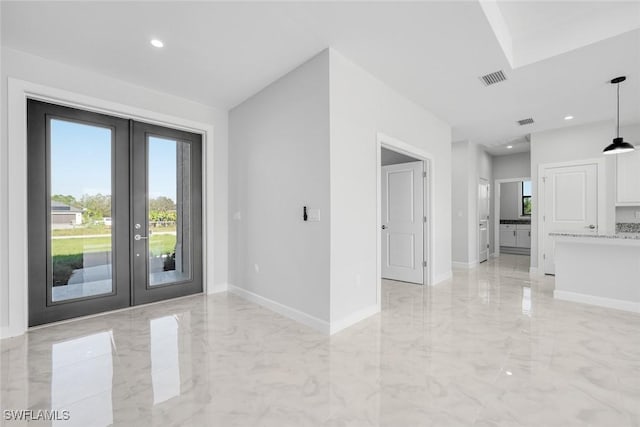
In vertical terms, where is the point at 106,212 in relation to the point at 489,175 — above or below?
below

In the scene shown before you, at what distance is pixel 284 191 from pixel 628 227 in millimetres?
5969

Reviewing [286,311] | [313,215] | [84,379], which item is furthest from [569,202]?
[84,379]

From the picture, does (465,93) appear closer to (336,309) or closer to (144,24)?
(336,309)

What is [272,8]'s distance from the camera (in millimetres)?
2367

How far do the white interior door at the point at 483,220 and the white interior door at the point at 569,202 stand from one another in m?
1.45

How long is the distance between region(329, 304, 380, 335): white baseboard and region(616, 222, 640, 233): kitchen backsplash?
4819 millimetres

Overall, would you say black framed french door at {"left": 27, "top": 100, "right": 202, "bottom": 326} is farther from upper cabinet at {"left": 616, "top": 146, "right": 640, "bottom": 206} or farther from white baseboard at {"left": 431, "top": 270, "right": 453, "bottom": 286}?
upper cabinet at {"left": 616, "top": 146, "right": 640, "bottom": 206}

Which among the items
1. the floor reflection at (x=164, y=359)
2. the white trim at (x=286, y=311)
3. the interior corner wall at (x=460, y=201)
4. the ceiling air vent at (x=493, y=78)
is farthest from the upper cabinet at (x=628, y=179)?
the floor reflection at (x=164, y=359)

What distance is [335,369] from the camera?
2.25 metres

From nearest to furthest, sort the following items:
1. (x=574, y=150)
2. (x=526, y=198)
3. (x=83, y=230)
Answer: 1. (x=83, y=230)
2. (x=574, y=150)
3. (x=526, y=198)

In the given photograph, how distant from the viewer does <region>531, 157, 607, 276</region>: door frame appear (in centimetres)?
507

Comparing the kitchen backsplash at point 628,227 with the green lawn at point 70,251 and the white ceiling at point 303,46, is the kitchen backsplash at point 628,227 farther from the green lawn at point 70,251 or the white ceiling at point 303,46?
the green lawn at point 70,251

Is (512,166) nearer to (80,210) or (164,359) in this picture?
(164,359)

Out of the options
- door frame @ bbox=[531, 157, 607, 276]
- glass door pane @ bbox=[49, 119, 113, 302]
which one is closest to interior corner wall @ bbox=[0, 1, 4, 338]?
glass door pane @ bbox=[49, 119, 113, 302]
